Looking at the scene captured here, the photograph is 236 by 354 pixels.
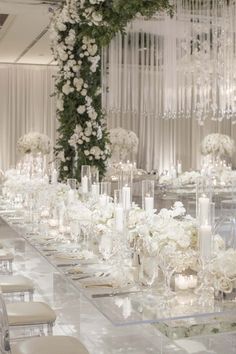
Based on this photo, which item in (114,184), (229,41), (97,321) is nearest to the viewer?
(97,321)

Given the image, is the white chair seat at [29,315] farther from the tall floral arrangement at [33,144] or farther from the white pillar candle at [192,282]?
the tall floral arrangement at [33,144]

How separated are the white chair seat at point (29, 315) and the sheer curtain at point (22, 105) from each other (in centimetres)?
1143

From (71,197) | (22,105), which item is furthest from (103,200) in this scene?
(22,105)

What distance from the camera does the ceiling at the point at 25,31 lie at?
8484 mm

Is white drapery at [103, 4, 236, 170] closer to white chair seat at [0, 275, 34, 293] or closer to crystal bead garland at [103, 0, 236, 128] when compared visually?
crystal bead garland at [103, 0, 236, 128]

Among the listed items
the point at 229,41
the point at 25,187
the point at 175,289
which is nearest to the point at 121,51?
the point at 229,41

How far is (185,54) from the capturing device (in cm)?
854

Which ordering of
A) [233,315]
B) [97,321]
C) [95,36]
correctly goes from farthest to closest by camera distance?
[95,36] < [97,321] < [233,315]

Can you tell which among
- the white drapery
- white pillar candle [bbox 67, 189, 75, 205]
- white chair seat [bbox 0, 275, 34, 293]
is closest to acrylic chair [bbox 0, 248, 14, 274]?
white pillar candle [bbox 67, 189, 75, 205]

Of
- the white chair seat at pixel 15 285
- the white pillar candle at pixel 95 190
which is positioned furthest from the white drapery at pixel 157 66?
the white chair seat at pixel 15 285

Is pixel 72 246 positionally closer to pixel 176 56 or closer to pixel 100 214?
pixel 100 214

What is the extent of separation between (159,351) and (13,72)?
1188cm

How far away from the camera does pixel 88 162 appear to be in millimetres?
6711

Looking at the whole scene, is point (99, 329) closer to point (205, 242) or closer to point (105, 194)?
point (105, 194)
